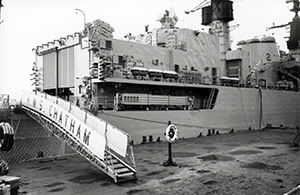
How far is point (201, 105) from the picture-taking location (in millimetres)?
25250

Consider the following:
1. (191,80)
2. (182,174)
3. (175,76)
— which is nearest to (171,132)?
(182,174)

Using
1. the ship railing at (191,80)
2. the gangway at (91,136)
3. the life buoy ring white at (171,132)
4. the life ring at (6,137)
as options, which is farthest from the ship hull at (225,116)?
the life ring at (6,137)

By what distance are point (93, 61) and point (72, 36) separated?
3.00 metres

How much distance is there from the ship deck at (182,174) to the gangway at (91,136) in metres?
0.51

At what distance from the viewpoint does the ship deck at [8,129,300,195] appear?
8.83 metres

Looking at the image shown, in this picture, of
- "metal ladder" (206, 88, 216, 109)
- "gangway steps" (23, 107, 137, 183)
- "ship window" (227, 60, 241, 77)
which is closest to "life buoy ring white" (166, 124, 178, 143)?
"gangway steps" (23, 107, 137, 183)

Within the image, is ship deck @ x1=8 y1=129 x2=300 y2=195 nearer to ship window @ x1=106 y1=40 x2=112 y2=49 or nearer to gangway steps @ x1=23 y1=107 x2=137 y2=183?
gangway steps @ x1=23 y1=107 x2=137 y2=183

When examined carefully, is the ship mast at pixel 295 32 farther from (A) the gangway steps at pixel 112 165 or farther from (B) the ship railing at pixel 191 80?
(A) the gangway steps at pixel 112 165

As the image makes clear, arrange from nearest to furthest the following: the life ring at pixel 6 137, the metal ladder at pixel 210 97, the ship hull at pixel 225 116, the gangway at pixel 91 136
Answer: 1. the life ring at pixel 6 137
2. the gangway at pixel 91 136
3. the ship hull at pixel 225 116
4. the metal ladder at pixel 210 97

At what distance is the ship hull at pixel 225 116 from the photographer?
1812 centimetres

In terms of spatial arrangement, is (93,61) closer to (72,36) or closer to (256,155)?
(72,36)

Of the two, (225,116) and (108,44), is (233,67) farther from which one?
(108,44)

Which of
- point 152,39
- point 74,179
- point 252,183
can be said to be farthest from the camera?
point 152,39

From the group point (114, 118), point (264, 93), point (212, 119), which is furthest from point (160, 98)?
point (264, 93)
